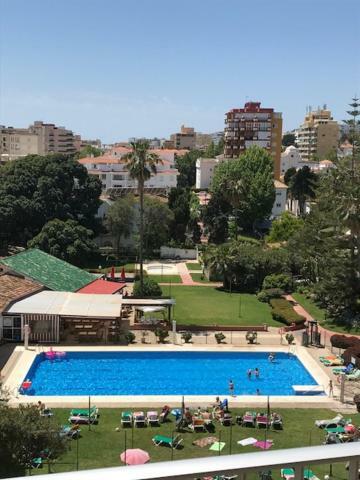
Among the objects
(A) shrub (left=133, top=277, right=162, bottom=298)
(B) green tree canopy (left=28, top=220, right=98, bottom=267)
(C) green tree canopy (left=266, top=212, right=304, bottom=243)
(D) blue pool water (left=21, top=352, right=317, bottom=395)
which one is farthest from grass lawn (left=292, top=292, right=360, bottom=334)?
(C) green tree canopy (left=266, top=212, right=304, bottom=243)

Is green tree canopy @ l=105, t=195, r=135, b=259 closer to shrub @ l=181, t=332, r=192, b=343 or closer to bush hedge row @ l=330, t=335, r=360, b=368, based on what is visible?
shrub @ l=181, t=332, r=192, b=343

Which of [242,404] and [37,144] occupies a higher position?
[37,144]

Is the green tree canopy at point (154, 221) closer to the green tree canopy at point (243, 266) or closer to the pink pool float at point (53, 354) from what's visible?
the green tree canopy at point (243, 266)

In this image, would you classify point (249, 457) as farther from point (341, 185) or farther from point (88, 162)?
point (88, 162)

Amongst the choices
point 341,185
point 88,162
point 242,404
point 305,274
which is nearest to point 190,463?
point 242,404

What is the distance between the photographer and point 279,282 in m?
49.9

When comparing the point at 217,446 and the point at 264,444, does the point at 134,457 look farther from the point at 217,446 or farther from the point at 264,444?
the point at 264,444

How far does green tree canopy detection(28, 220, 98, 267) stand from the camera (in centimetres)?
5856

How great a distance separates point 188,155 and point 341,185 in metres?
89.0

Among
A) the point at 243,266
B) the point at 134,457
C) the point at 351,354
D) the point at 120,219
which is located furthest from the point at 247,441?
the point at 120,219

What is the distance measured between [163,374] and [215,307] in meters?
14.3

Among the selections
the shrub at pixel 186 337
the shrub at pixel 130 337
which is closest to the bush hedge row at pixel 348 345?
the shrub at pixel 186 337

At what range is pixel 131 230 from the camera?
67375 millimetres

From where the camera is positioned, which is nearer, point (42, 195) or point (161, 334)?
point (161, 334)
